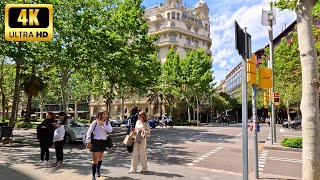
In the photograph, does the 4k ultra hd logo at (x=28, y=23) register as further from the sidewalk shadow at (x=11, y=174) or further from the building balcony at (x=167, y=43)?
the building balcony at (x=167, y=43)

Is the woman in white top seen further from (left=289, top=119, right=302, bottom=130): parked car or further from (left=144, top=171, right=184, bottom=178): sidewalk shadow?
(left=289, top=119, right=302, bottom=130): parked car

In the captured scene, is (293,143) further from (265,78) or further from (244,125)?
(244,125)

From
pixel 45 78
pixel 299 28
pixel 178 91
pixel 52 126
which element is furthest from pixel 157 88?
pixel 299 28

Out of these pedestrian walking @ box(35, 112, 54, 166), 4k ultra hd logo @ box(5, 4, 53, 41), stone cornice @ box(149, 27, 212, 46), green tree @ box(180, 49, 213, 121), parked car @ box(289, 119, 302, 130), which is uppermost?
stone cornice @ box(149, 27, 212, 46)

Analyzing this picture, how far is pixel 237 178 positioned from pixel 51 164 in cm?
566

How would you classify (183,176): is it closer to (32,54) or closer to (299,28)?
(299,28)

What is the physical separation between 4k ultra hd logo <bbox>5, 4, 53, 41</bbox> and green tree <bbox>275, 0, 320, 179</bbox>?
14.6 feet

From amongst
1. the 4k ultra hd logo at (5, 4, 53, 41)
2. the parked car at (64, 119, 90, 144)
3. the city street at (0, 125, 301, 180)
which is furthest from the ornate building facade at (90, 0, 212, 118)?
the 4k ultra hd logo at (5, 4, 53, 41)

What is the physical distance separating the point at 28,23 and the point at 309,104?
5.08 meters

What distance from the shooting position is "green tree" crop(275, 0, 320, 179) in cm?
512

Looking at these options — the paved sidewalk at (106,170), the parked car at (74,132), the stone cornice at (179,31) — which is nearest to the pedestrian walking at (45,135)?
the paved sidewalk at (106,170)

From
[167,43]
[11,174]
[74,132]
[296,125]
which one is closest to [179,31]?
[167,43]

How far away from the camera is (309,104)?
5199 millimetres

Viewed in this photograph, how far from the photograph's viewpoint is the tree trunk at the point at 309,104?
16.8ft
